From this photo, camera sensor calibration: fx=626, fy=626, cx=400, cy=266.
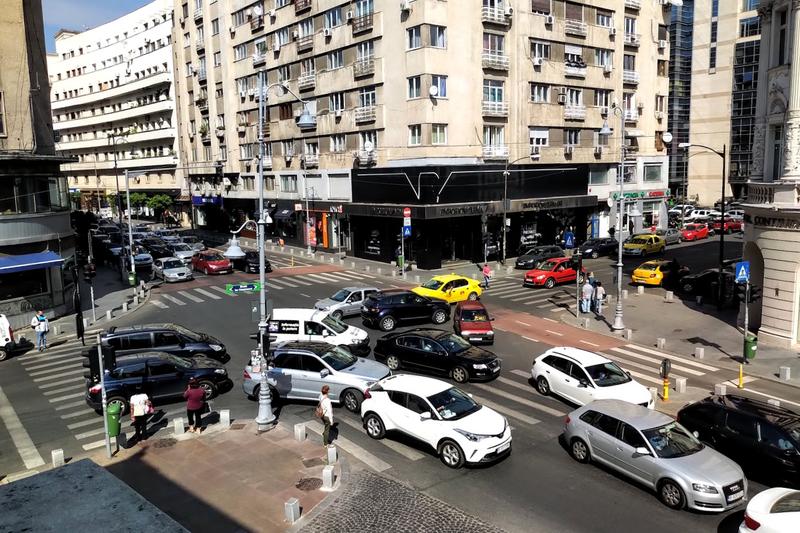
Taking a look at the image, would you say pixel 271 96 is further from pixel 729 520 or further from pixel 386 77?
pixel 729 520

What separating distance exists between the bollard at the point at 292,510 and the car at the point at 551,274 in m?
29.5

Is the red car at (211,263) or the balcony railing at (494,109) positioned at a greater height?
the balcony railing at (494,109)

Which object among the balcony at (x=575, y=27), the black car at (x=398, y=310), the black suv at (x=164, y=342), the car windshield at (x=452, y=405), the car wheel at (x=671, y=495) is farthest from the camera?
the balcony at (x=575, y=27)

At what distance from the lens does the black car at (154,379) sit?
19.2m

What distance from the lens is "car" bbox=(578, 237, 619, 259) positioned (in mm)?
51969

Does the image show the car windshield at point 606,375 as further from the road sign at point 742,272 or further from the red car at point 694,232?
the red car at point 694,232

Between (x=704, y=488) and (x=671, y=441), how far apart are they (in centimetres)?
147

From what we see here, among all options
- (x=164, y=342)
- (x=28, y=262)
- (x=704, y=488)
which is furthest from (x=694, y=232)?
(x=28, y=262)

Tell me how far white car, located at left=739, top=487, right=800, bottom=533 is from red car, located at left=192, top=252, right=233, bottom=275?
131ft

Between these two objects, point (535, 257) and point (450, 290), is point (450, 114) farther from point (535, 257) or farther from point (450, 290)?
point (450, 290)

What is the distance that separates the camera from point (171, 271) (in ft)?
142

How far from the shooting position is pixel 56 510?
8641 mm

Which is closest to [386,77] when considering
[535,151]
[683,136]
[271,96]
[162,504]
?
[535,151]

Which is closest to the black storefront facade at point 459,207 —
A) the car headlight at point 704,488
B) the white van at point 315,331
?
the white van at point 315,331
